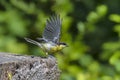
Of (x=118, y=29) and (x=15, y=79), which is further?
(x=118, y=29)

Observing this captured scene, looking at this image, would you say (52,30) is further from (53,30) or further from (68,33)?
(68,33)

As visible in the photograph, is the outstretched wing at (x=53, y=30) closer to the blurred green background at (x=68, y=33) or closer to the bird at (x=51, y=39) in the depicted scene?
the bird at (x=51, y=39)

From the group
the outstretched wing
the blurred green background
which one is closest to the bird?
the outstretched wing

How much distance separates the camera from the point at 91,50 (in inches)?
177

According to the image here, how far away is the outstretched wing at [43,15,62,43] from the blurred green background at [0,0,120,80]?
83 centimetres

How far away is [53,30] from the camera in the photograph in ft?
9.57

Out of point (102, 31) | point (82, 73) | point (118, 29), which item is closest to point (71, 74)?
point (82, 73)

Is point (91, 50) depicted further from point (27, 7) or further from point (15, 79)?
point (15, 79)

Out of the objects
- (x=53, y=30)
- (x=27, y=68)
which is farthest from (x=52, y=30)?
(x=27, y=68)

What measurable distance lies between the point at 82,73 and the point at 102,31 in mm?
667

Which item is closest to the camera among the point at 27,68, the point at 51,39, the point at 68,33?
the point at 27,68

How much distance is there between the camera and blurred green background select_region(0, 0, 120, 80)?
13.0 ft

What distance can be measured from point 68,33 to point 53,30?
1237 mm

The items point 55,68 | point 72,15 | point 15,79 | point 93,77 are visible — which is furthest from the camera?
point 72,15
